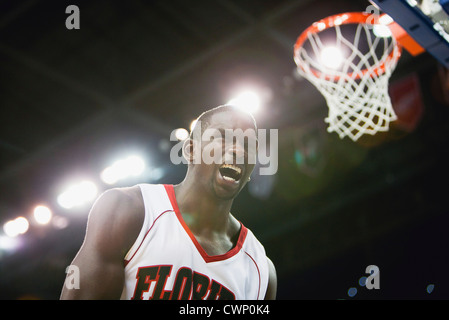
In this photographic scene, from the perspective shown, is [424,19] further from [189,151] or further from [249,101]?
[249,101]

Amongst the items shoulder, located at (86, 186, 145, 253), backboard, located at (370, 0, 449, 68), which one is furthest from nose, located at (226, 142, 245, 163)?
backboard, located at (370, 0, 449, 68)

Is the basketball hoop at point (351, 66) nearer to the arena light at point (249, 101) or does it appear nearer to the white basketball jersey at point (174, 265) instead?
the arena light at point (249, 101)

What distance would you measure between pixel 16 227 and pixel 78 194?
182 cm

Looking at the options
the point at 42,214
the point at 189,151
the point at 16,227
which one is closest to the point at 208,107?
the point at 42,214

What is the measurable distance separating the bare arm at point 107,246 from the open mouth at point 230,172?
1.37 feet

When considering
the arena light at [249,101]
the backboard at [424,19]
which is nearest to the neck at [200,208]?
the backboard at [424,19]

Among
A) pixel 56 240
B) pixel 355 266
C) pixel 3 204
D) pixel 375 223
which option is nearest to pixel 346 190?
pixel 375 223

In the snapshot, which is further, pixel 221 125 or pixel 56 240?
pixel 56 240

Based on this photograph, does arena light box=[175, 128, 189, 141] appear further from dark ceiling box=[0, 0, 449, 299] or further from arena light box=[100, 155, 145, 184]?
arena light box=[100, 155, 145, 184]

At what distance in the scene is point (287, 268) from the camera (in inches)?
367

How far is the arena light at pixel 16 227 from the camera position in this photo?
8.83 meters

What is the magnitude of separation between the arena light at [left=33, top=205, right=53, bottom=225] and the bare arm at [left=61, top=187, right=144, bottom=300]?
7.02 m
